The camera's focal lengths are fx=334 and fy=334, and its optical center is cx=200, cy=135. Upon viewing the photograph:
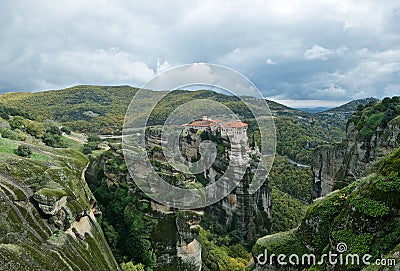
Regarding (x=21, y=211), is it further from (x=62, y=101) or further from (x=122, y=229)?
(x=62, y=101)

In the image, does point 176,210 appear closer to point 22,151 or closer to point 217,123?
point 22,151

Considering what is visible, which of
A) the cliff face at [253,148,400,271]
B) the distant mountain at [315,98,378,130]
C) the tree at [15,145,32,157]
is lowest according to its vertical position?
the cliff face at [253,148,400,271]

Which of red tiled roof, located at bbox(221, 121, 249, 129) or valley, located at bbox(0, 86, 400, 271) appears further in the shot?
red tiled roof, located at bbox(221, 121, 249, 129)

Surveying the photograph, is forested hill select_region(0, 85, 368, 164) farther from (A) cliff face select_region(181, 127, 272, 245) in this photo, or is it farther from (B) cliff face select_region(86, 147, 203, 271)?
(B) cliff face select_region(86, 147, 203, 271)

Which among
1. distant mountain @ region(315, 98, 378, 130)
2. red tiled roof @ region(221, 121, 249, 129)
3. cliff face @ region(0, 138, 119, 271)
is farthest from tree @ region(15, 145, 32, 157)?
distant mountain @ region(315, 98, 378, 130)

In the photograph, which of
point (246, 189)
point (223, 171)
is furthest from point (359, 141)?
point (223, 171)

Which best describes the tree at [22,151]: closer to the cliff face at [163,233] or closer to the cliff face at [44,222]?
the cliff face at [44,222]

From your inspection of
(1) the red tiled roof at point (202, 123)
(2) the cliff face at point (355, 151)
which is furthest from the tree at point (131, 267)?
(1) the red tiled roof at point (202, 123)

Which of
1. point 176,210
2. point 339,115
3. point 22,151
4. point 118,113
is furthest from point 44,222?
point 339,115
